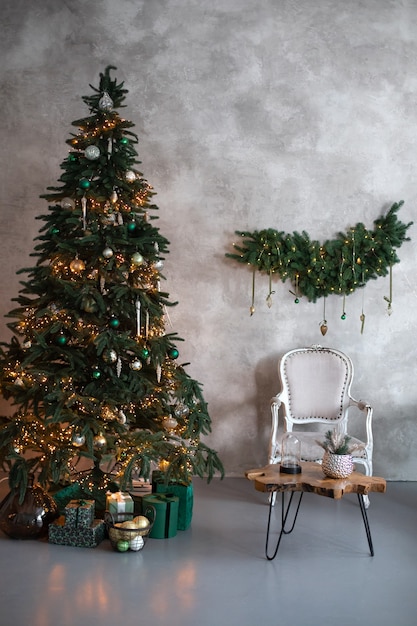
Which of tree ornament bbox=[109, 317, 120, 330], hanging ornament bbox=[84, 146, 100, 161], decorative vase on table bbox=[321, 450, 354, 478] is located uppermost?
hanging ornament bbox=[84, 146, 100, 161]

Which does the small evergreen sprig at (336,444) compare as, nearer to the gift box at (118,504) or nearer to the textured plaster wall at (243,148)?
the gift box at (118,504)

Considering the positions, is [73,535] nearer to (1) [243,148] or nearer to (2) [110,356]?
(2) [110,356]

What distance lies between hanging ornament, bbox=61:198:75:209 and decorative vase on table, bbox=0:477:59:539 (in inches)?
67.9

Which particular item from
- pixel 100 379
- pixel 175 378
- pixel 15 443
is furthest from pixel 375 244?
pixel 15 443

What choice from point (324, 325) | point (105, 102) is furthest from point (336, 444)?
point (105, 102)

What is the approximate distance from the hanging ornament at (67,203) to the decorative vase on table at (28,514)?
5.66 ft

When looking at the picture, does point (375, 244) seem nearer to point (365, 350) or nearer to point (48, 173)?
point (365, 350)

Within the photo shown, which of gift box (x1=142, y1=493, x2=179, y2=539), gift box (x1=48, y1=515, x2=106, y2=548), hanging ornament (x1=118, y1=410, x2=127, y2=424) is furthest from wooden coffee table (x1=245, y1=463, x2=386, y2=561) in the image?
gift box (x1=48, y1=515, x2=106, y2=548)

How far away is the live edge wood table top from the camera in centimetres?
414

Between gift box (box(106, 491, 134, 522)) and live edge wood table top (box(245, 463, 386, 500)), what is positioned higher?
live edge wood table top (box(245, 463, 386, 500))

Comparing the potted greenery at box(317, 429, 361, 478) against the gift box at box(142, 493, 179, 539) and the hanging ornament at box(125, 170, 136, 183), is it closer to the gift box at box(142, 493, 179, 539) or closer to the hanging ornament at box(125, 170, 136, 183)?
the gift box at box(142, 493, 179, 539)

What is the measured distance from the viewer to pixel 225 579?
3879 millimetres

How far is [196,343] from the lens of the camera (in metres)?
6.60

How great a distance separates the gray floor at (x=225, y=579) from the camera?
3396mm
